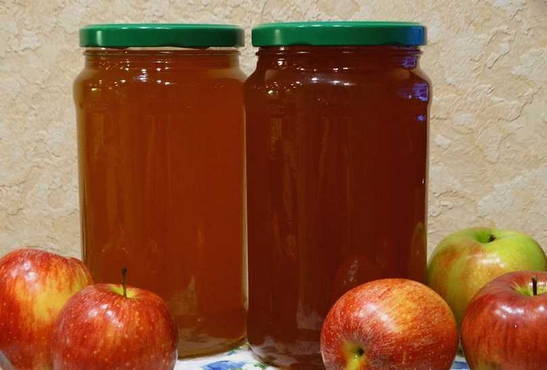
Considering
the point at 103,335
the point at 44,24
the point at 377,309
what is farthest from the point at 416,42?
the point at 44,24

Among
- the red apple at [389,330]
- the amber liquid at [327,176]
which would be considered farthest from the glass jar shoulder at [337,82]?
the red apple at [389,330]

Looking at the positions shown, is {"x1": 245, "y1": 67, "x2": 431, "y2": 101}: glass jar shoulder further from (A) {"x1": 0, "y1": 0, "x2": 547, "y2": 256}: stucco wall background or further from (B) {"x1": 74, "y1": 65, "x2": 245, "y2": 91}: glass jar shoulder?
(A) {"x1": 0, "y1": 0, "x2": 547, "y2": 256}: stucco wall background

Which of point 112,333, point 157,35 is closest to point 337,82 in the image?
point 157,35

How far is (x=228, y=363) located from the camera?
889mm

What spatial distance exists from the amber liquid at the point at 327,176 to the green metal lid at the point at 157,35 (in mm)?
54

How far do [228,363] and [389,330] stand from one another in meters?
0.21

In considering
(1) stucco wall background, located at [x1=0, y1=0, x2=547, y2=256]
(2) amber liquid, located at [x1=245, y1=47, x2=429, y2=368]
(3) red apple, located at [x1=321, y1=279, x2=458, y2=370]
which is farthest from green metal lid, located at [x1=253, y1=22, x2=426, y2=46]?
(1) stucco wall background, located at [x1=0, y1=0, x2=547, y2=256]

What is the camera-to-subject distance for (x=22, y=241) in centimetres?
130

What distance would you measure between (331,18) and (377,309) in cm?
52

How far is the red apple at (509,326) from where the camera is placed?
75 centimetres

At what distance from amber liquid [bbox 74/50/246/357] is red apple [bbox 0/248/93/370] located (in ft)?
0.27

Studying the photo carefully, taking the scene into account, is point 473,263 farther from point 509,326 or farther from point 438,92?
point 438,92

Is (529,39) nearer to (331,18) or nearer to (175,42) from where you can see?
(331,18)

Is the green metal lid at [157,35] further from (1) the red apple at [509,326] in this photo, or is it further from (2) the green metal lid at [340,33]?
(1) the red apple at [509,326]
